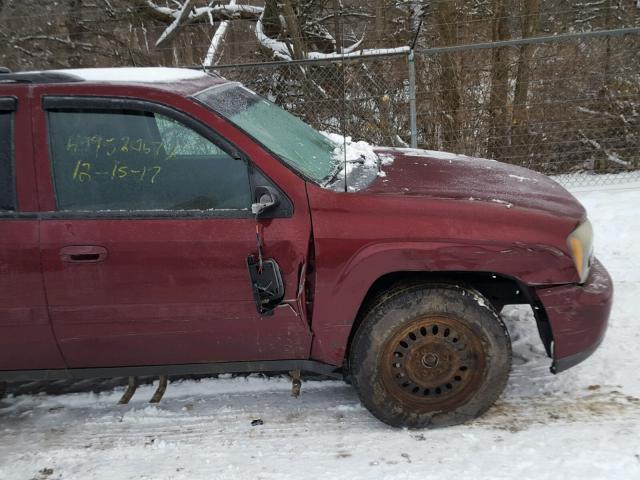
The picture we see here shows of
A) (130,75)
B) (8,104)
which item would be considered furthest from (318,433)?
(8,104)

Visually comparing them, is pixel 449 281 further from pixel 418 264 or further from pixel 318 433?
pixel 318 433

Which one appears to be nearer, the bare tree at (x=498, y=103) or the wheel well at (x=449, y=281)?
the wheel well at (x=449, y=281)

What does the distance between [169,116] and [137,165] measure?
0.30 m

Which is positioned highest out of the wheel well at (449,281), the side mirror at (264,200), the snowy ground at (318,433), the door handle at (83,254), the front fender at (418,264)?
the side mirror at (264,200)

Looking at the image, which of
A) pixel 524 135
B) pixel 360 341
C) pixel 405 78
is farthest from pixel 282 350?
pixel 524 135

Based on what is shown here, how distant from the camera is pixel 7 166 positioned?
8.68 ft

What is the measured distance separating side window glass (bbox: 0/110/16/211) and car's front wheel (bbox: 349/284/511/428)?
190 centimetres

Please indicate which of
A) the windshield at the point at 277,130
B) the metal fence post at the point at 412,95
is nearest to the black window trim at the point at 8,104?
the windshield at the point at 277,130

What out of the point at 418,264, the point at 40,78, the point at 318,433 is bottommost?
the point at 318,433

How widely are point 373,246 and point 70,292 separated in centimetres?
155

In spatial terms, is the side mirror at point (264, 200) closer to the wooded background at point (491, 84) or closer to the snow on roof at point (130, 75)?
the snow on roof at point (130, 75)

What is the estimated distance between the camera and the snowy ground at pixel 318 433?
255 cm

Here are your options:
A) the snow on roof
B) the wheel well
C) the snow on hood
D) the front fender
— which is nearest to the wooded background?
the snow on hood

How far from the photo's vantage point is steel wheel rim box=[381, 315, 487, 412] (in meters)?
2.73
